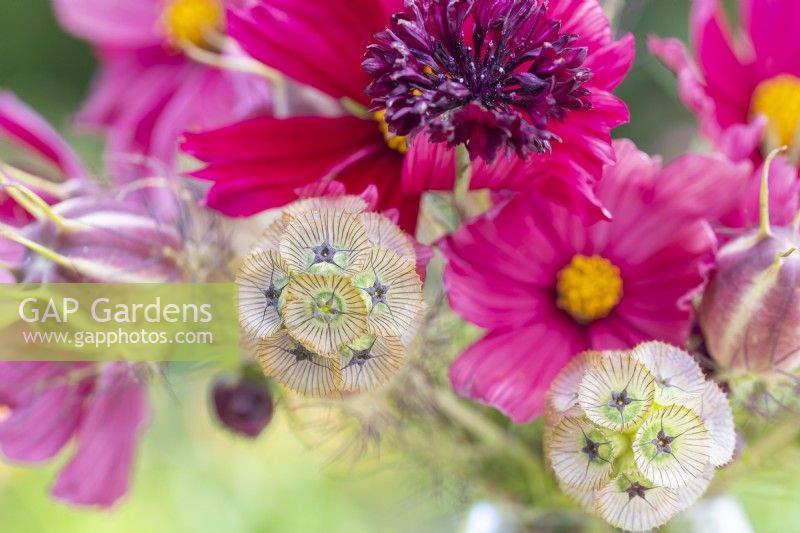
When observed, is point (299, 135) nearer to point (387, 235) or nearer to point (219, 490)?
point (387, 235)

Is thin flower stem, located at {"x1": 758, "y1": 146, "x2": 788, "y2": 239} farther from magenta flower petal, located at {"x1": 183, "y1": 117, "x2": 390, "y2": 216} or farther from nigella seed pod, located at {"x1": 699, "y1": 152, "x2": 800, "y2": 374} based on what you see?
magenta flower petal, located at {"x1": 183, "y1": 117, "x2": 390, "y2": 216}

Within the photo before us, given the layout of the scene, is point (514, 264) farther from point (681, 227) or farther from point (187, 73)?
point (187, 73)

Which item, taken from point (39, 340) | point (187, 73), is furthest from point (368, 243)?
point (187, 73)

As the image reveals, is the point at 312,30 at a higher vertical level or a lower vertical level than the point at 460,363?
higher

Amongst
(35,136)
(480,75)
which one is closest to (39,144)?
(35,136)

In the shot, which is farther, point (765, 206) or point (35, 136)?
point (35, 136)

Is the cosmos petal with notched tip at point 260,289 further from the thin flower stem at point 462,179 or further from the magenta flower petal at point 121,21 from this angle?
the magenta flower petal at point 121,21
